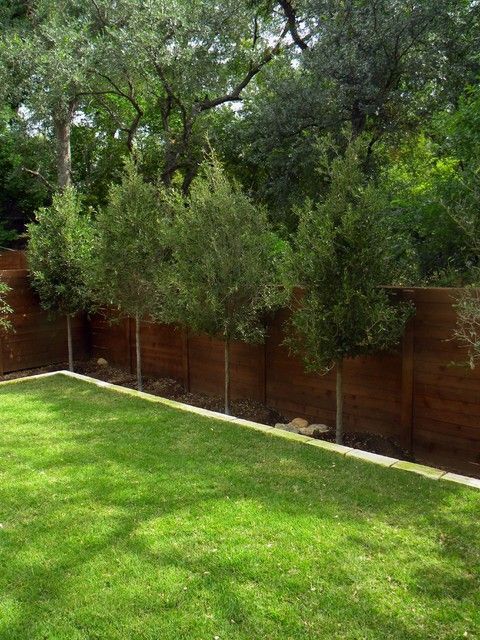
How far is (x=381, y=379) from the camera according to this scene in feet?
18.7

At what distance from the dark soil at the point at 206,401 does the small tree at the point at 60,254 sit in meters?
1.37

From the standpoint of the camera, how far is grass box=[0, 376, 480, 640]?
251 centimetres

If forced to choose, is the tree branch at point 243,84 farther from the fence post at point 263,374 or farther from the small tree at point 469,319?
the small tree at point 469,319

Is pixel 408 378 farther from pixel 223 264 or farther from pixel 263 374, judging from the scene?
pixel 223 264

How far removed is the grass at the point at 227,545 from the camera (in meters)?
2.51

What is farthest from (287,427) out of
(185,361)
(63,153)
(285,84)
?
(63,153)

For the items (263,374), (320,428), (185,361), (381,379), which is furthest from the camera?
(185,361)

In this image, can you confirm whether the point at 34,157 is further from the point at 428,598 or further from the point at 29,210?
the point at 428,598

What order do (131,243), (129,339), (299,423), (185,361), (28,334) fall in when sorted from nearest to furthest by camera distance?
(299,423) → (131,243) → (185,361) → (129,339) → (28,334)

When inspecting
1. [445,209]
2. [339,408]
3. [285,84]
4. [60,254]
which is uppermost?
[285,84]

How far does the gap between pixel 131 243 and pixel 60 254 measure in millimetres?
2151

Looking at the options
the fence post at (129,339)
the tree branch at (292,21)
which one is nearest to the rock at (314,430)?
the fence post at (129,339)

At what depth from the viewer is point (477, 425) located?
4879mm

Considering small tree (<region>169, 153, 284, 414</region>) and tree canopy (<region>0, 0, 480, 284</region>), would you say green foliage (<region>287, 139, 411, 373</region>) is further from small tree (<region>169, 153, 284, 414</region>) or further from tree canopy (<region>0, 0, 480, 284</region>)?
tree canopy (<region>0, 0, 480, 284</region>)
